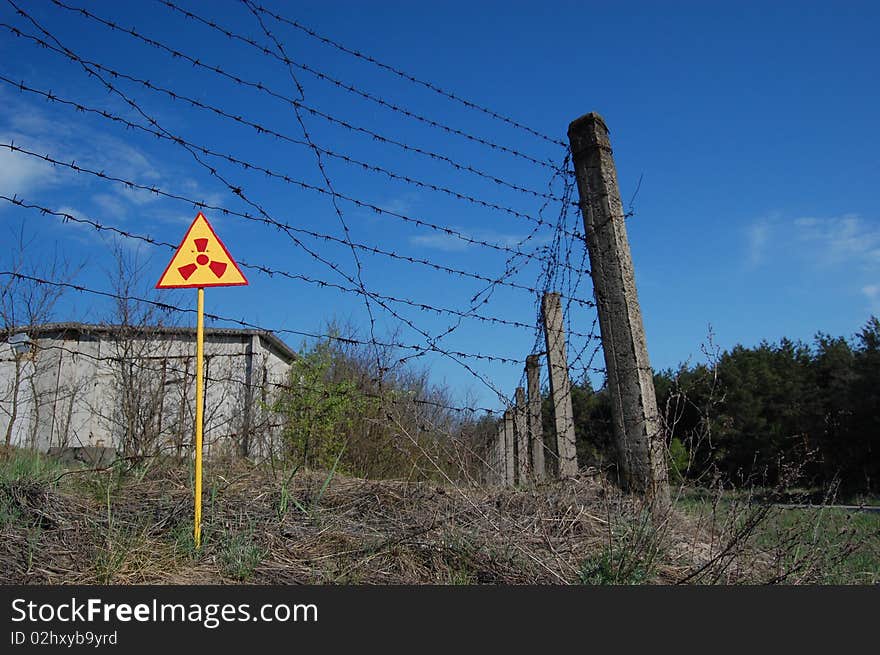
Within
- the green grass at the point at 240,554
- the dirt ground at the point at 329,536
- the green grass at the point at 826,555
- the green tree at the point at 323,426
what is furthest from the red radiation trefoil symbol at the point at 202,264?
the green grass at the point at 826,555

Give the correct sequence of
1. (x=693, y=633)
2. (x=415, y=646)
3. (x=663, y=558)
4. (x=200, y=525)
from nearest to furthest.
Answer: (x=415, y=646) < (x=693, y=633) < (x=200, y=525) < (x=663, y=558)

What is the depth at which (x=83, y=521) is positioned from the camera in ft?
11.0

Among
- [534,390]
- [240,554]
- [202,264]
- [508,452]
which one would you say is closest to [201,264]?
[202,264]

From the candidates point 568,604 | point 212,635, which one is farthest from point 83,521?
point 568,604

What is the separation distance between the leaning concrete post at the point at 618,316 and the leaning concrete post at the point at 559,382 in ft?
1.44

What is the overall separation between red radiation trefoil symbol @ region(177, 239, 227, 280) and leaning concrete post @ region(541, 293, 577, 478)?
2567 mm

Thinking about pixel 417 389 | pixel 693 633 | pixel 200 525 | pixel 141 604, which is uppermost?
pixel 417 389

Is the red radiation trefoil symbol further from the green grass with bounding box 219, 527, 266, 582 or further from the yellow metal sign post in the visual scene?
the green grass with bounding box 219, 527, 266, 582

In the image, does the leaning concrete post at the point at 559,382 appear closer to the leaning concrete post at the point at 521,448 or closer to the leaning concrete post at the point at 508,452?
the leaning concrete post at the point at 521,448

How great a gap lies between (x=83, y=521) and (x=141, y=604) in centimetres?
89

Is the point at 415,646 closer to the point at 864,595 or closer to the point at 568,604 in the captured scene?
the point at 568,604

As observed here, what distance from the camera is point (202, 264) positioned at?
3582mm

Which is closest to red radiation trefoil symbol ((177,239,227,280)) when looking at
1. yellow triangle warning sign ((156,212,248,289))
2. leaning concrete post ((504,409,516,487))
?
yellow triangle warning sign ((156,212,248,289))

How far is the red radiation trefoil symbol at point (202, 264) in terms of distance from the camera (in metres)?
3.57
